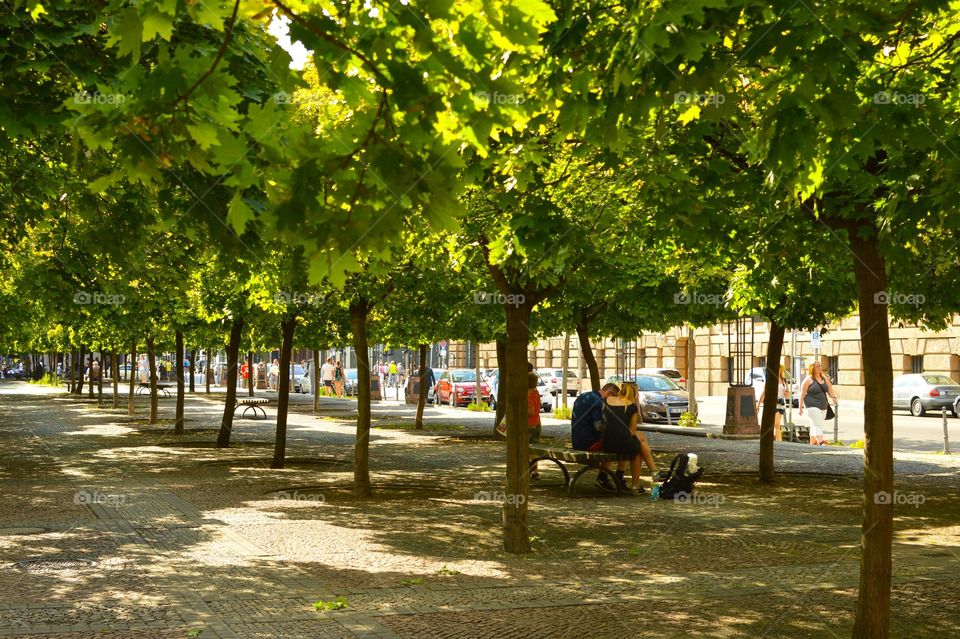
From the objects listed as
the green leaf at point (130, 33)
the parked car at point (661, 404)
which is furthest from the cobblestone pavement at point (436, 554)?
the parked car at point (661, 404)

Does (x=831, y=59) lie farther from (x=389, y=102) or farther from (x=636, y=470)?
(x=636, y=470)

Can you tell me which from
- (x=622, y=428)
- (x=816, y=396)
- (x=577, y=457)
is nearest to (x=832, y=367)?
(x=816, y=396)

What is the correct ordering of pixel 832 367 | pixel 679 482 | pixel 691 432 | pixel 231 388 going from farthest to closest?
pixel 832 367, pixel 691 432, pixel 231 388, pixel 679 482

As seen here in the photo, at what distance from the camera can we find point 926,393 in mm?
36250

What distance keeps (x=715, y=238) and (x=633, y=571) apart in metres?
2.86

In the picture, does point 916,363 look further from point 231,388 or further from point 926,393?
point 231,388

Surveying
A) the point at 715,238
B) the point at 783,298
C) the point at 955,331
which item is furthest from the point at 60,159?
the point at 955,331

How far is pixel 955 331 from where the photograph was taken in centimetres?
4047

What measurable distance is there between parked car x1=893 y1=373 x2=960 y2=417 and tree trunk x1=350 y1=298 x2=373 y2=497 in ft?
84.7

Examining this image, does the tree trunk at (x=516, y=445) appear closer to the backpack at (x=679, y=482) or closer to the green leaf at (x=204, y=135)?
the backpack at (x=679, y=482)

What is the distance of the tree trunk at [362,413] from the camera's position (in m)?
14.5

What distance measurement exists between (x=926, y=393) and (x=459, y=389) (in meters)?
17.5

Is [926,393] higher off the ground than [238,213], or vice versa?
[238,213]

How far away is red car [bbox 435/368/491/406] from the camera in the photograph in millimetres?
44875
